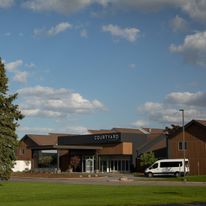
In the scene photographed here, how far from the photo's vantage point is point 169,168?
64.3 metres

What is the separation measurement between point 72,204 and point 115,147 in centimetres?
6103

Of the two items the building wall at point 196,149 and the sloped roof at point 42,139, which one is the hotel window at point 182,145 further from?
the sloped roof at point 42,139

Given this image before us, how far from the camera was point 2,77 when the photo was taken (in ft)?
137

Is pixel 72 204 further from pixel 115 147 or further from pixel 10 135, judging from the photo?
pixel 115 147

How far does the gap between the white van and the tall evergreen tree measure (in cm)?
2627

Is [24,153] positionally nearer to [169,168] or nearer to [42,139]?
[42,139]

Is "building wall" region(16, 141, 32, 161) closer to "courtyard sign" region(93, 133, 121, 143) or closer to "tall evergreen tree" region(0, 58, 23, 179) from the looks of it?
"courtyard sign" region(93, 133, 121, 143)

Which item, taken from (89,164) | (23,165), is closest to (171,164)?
(89,164)

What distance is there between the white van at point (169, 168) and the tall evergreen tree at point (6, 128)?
2627 cm

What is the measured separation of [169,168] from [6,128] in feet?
90.5

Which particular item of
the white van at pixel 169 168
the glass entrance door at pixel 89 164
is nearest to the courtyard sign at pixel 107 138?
the glass entrance door at pixel 89 164

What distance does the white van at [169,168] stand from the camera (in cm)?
6350

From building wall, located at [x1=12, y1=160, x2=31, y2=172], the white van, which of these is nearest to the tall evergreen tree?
the white van

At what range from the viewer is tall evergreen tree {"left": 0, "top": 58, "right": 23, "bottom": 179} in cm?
4191
